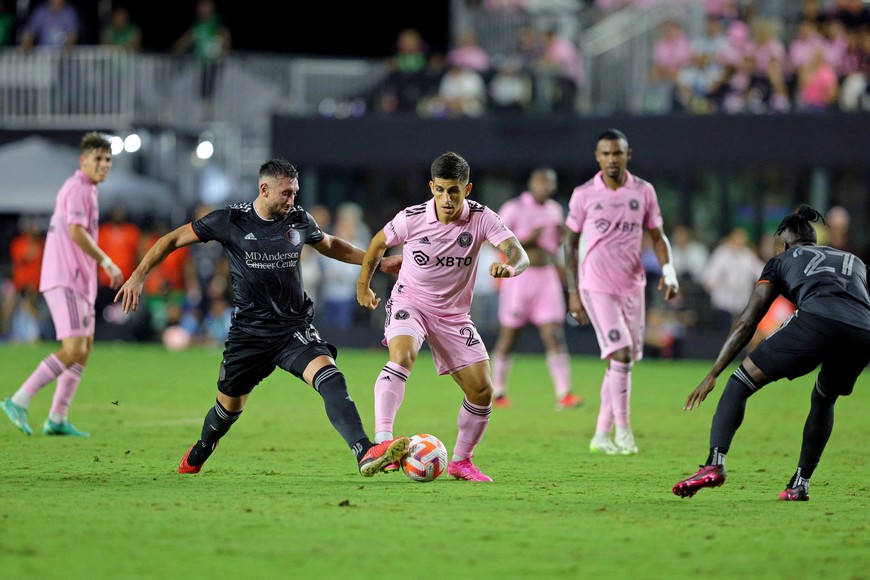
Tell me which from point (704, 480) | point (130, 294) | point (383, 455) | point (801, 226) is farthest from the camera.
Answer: point (130, 294)

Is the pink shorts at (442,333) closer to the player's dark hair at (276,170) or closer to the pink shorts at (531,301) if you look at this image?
the player's dark hair at (276,170)

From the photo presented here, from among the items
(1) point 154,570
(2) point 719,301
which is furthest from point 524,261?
(2) point 719,301

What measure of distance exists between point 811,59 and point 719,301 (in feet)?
15.5

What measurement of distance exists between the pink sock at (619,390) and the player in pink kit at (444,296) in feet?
8.34

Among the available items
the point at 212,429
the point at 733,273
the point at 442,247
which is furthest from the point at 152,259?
the point at 733,273

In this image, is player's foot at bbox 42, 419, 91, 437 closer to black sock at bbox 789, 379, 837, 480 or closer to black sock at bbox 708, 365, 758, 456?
black sock at bbox 708, 365, 758, 456

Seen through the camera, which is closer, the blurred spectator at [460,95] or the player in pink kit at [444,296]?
the player in pink kit at [444,296]

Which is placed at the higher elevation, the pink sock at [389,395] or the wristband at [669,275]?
the wristband at [669,275]

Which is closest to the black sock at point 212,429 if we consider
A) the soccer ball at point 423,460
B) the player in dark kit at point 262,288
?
the player in dark kit at point 262,288

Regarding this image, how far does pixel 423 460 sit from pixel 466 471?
655 millimetres

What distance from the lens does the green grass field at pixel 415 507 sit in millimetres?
6434

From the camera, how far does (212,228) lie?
9352mm

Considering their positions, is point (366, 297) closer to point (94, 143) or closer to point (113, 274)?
point (113, 274)

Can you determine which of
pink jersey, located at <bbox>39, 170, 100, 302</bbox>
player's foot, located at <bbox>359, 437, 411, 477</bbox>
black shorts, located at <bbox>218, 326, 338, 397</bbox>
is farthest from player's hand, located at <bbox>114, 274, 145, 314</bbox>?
pink jersey, located at <bbox>39, 170, 100, 302</bbox>
